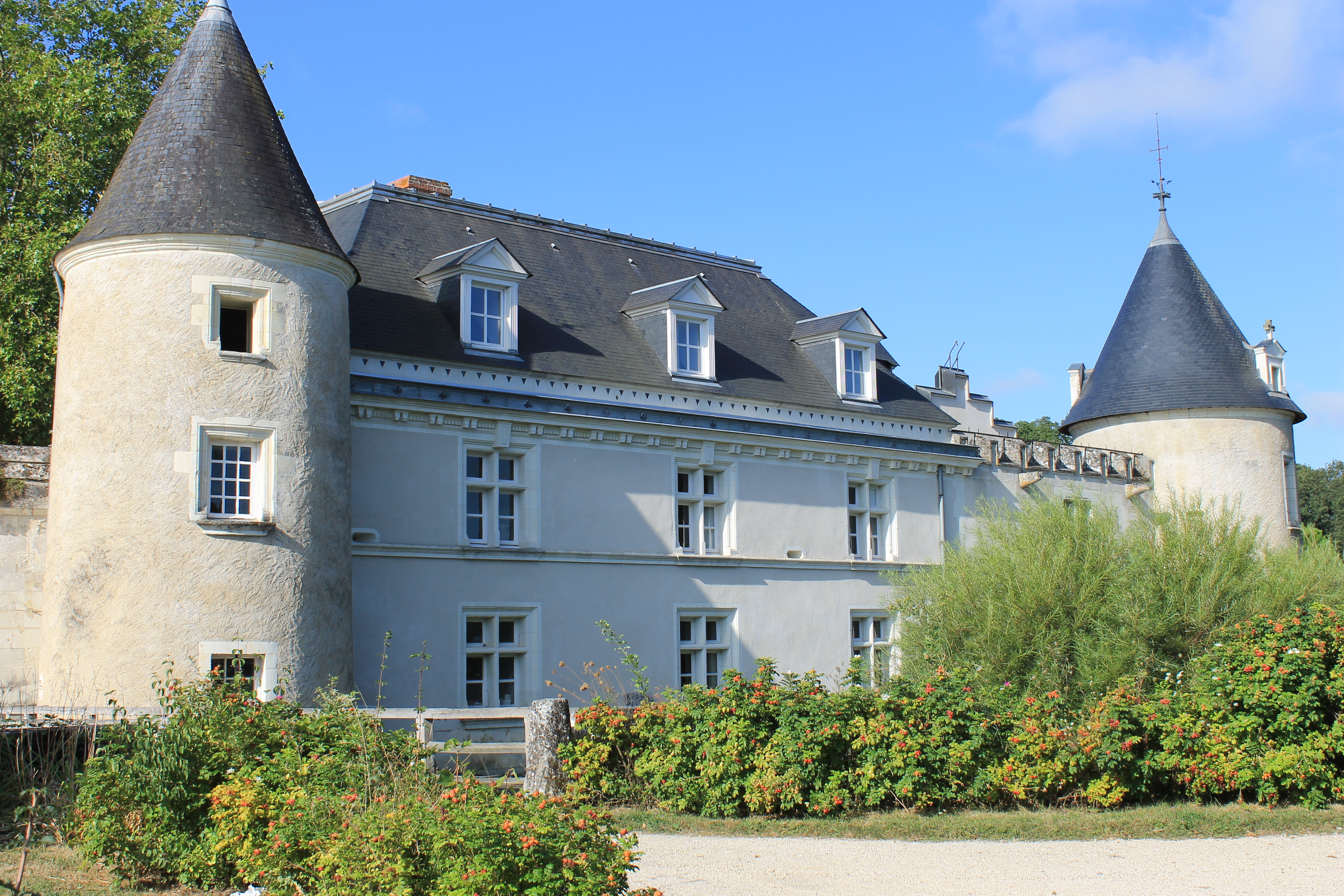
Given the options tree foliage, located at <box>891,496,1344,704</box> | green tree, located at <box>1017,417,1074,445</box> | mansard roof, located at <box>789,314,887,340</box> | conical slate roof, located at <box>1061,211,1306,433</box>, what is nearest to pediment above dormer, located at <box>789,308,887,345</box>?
mansard roof, located at <box>789,314,887,340</box>

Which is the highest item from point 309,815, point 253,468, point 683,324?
point 683,324

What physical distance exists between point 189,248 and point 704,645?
10422 mm

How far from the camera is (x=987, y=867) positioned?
379 inches

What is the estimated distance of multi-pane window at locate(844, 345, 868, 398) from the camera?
24453 millimetres

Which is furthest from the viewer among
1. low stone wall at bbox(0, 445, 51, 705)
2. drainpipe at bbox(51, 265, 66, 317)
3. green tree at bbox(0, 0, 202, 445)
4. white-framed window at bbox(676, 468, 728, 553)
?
white-framed window at bbox(676, 468, 728, 553)

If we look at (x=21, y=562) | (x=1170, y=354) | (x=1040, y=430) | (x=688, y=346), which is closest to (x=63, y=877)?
(x=21, y=562)

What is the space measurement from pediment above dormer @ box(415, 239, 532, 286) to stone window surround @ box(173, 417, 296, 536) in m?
4.98

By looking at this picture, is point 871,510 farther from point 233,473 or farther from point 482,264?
point 233,473

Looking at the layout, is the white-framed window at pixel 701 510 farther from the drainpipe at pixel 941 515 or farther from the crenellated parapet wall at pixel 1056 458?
the crenellated parapet wall at pixel 1056 458

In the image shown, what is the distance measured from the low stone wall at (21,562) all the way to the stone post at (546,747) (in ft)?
23.4

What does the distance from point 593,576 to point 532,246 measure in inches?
269

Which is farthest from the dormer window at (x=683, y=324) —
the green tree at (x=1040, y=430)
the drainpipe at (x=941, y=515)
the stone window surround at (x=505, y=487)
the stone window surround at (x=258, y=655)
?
the green tree at (x=1040, y=430)

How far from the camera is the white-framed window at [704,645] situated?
21.0m

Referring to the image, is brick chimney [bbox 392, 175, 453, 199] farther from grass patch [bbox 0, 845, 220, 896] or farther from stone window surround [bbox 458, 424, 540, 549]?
grass patch [bbox 0, 845, 220, 896]
